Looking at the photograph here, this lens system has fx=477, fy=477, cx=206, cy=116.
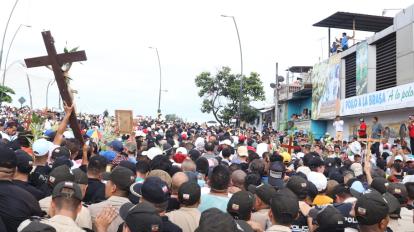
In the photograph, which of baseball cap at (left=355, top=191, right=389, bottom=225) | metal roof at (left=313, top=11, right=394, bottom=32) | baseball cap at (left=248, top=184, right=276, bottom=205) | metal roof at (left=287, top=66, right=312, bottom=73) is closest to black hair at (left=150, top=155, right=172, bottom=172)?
baseball cap at (left=248, top=184, right=276, bottom=205)

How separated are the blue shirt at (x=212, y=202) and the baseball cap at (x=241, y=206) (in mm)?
725

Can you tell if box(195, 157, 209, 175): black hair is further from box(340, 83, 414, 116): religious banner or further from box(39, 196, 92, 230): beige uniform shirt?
box(340, 83, 414, 116): religious banner

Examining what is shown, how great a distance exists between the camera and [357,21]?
29.6m

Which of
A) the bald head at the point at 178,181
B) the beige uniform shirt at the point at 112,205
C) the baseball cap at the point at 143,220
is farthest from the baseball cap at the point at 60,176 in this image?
the baseball cap at the point at 143,220

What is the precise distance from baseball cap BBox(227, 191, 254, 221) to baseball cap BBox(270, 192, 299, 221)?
0.36 metres

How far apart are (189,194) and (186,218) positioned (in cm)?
24

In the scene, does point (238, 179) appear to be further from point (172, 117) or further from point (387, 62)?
point (172, 117)

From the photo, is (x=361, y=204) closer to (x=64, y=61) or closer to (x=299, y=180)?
(x=299, y=180)

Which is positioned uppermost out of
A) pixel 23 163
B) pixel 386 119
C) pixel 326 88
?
pixel 326 88

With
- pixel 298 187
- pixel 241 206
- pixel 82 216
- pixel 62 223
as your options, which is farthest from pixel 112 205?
pixel 298 187

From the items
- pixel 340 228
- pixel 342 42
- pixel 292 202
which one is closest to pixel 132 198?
pixel 292 202

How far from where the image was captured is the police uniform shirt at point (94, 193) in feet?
17.6

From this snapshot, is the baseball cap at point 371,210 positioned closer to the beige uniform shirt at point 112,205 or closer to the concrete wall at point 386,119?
the beige uniform shirt at point 112,205

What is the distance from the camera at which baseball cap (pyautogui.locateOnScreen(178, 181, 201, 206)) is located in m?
4.80
